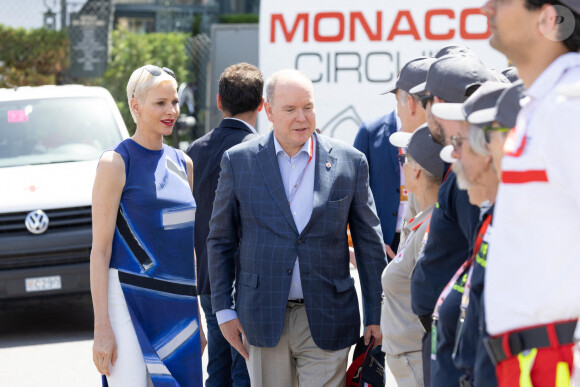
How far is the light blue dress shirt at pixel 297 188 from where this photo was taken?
4336 millimetres

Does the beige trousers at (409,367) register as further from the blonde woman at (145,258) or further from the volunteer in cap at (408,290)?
the blonde woman at (145,258)

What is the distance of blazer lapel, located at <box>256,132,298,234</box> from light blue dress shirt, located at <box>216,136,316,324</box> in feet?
0.12

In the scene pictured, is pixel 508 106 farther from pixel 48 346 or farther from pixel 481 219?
pixel 48 346

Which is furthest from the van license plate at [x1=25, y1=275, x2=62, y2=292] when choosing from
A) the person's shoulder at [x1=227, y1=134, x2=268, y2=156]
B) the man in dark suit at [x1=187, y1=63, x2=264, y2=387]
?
the person's shoulder at [x1=227, y1=134, x2=268, y2=156]

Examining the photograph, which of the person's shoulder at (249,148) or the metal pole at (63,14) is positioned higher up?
the metal pole at (63,14)

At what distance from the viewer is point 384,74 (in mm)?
10461

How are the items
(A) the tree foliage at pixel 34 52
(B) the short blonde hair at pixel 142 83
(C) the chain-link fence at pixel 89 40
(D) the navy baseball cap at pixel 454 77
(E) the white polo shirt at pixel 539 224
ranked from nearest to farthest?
1. (E) the white polo shirt at pixel 539 224
2. (D) the navy baseball cap at pixel 454 77
3. (B) the short blonde hair at pixel 142 83
4. (A) the tree foliage at pixel 34 52
5. (C) the chain-link fence at pixel 89 40

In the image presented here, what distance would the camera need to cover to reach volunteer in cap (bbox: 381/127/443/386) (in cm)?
377

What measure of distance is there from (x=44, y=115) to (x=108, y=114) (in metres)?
0.63

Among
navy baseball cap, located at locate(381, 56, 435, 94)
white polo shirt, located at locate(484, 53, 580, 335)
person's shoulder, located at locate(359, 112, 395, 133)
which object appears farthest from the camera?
person's shoulder, located at locate(359, 112, 395, 133)

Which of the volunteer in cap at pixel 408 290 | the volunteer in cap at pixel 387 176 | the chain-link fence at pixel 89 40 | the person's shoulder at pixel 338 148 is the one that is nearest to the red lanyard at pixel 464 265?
the volunteer in cap at pixel 408 290

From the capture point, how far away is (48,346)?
7984 millimetres

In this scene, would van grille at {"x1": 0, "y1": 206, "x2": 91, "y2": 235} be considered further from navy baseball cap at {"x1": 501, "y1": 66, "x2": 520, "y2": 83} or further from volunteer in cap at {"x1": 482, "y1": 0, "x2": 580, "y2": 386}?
volunteer in cap at {"x1": 482, "y1": 0, "x2": 580, "y2": 386}

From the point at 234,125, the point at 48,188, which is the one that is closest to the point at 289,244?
the point at 234,125
